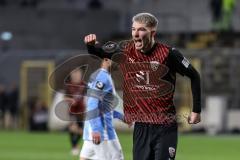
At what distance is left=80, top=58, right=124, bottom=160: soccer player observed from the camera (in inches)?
535

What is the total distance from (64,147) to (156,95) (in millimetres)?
16468

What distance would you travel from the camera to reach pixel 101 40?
42.5 m

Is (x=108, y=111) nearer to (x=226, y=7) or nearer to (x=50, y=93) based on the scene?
(x=50, y=93)

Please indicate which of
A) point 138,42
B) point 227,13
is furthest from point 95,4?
point 138,42

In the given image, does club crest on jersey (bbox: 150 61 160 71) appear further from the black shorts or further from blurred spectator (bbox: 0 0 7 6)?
blurred spectator (bbox: 0 0 7 6)

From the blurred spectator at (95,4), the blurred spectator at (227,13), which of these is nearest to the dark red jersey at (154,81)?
the blurred spectator at (227,13)

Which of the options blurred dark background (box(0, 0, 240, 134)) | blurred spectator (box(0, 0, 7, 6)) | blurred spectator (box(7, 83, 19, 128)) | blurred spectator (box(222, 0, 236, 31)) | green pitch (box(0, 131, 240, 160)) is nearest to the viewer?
green pitch (box(0, 131, 240, 160))

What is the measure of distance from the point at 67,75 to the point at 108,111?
35.2 inches

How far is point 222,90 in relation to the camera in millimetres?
37719

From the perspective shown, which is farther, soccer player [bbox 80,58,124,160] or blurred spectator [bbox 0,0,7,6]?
blurred spectator [bbox 0,0,7,6]

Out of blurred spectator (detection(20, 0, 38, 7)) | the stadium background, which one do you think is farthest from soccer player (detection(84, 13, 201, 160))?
blurred spectator (detection(20, 0, 38, 7))

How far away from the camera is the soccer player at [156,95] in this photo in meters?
9.84

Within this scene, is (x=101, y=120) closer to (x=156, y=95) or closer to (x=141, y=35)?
(x=156, y=95)

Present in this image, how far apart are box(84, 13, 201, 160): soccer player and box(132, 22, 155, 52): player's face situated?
0.05 m
